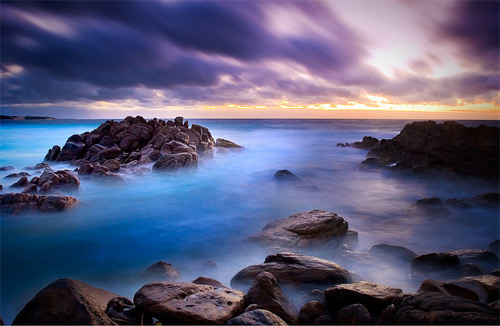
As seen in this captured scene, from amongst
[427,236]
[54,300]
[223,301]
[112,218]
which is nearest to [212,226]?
[112,218]

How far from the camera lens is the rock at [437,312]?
3.03 meters

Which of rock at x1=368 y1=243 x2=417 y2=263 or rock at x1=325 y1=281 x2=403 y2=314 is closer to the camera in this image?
rock at x1=325 y1=281 x2=403 y2=314

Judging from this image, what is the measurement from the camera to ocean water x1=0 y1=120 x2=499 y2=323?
6.38 m

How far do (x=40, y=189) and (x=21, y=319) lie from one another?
972 cm

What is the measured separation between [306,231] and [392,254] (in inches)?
80.8

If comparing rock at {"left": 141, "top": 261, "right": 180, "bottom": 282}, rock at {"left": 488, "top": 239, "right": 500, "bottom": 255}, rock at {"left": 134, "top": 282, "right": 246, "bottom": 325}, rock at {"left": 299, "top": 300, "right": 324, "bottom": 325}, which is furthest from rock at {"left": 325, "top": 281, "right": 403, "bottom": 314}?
rock at {"left": 488, "top": 239, "right": 500, "bottom": 255}

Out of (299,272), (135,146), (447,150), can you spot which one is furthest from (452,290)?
(135,146)

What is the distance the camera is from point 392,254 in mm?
6492

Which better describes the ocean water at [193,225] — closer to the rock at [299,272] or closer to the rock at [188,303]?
the rock at [299,272]

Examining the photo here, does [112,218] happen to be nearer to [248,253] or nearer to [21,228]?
[21,228]

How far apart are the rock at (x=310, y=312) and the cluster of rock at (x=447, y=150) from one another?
1200 cm

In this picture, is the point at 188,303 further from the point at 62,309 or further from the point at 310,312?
the point at 310,312

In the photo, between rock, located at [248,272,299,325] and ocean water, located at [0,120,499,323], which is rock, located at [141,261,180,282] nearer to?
ocean water, located at [0,120,499,323]

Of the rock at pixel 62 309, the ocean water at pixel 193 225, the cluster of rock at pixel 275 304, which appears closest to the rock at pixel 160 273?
the ocean water at pixel 193 225
